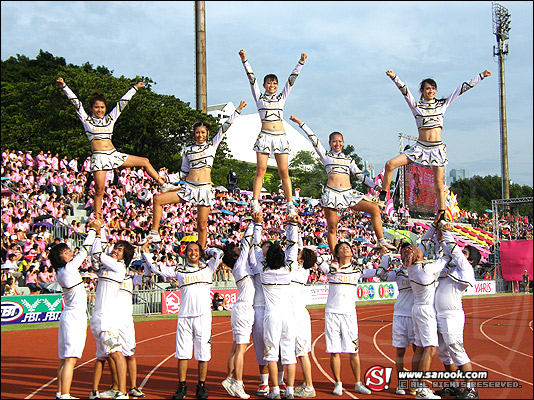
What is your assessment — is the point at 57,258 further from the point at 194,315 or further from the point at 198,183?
the point at 198,183

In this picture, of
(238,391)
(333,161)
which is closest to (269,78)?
(333,161)

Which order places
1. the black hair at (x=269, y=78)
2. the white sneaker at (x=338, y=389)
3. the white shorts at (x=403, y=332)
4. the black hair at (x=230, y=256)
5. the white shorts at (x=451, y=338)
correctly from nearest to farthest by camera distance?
1. the white shorts at (x=451, y=338)
2. the white sneaker at (x=338, y=389)
3. the white shorts at (x=403, y=332)
4. the black hair at (x=230, y=256)
5. the black hair at (x=269, y=78)

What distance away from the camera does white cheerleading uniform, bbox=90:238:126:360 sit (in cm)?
698

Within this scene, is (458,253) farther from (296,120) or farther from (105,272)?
(105,272)

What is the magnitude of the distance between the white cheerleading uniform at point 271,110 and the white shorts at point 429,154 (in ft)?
6.10

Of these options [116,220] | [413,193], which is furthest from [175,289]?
[413,193]

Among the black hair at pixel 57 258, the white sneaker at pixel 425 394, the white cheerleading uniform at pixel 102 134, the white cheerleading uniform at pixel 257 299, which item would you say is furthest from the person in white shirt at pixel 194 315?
the white sneaker at pixel 425 394

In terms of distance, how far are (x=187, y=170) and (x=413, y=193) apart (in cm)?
3048

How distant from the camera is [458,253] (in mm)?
7414

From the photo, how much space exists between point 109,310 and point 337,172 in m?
3.87

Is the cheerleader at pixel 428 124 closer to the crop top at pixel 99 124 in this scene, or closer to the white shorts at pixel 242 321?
the white shorts at pixel 242 321

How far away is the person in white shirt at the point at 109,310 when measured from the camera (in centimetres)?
697

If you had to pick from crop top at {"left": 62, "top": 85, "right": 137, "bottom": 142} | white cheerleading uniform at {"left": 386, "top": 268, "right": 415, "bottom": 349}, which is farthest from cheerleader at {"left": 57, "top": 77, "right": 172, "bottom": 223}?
white cheerleading uniform at {"left": 386, "top": 268, "right": 415, "bottom": 349}

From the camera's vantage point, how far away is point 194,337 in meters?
7.27
